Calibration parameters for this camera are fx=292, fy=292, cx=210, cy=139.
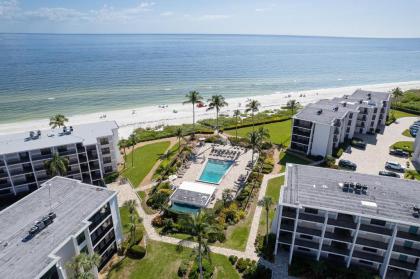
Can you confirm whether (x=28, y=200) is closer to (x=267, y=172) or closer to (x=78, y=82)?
(x=267, y=172)

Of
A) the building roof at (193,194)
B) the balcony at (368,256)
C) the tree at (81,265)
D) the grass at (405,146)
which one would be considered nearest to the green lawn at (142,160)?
the building roof at (193,194)

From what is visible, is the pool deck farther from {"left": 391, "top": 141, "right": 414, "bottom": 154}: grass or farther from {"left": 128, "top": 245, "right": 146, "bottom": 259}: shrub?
{"left": 391, "top": 141, "right": 414, "bottom": 154}: grass

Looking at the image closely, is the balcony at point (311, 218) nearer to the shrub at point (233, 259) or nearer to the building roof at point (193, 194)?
the shrub at point (233, 259)

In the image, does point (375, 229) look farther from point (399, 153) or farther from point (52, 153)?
point (52, 153)

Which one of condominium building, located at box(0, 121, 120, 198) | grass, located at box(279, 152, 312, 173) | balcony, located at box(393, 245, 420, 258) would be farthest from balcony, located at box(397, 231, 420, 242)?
condominium building, located at box(0, 121, 120, 198)

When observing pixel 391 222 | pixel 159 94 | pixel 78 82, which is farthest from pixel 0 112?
pixel 391 222
